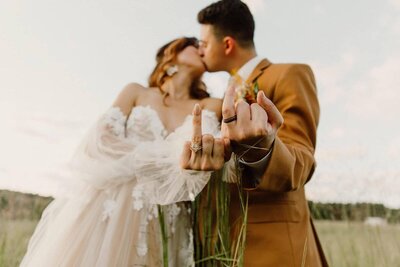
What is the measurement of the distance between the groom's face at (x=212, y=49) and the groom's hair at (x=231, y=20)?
30 mm

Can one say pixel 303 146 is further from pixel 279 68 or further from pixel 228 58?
pixel 228 58

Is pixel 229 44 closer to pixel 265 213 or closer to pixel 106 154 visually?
pixel 106 154

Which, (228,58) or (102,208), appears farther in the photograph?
(228,58)

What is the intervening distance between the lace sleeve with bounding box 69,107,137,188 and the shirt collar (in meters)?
0.66

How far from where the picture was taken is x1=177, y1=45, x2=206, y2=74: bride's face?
3414 millimetres

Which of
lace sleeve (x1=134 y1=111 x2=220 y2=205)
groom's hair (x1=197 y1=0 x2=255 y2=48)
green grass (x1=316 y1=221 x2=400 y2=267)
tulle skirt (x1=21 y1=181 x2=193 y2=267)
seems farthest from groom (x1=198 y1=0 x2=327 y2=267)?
green grass (x1=316 y1=221 x2=400 y2=267)

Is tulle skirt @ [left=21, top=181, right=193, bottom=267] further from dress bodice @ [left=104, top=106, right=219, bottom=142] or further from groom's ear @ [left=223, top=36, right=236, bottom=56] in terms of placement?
groom's ear @ [left=223, top=36, right=236, bottom=56]

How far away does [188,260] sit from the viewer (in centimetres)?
234

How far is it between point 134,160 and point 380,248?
1642 millimetres

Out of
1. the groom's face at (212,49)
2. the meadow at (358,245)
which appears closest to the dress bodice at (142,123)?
the groom's face at (212,49)

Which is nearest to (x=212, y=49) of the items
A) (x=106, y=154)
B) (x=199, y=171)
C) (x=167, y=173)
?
(x=106, y=154)

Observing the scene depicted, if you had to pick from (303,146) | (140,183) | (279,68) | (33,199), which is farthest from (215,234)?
(33,199)

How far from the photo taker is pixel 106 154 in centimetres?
272

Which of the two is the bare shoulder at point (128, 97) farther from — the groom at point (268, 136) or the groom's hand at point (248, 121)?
the groom's hand at point (248, 121)
